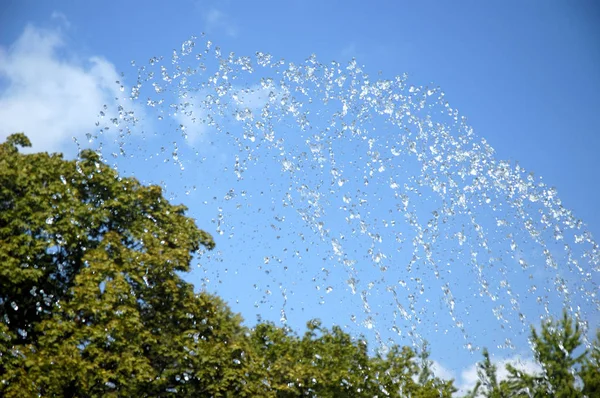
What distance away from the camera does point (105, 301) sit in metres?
24.2

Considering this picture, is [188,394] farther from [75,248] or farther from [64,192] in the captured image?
[64,192]

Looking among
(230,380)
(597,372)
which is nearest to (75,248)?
(230,380)

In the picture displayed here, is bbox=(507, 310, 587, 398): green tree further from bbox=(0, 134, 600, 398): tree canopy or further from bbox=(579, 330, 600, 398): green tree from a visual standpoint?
bbox=(0, 134, 600, 398): tree canopy

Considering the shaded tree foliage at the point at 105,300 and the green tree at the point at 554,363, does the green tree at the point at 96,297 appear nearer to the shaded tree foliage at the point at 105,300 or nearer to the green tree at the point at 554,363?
the shaded tree foliage at the point at 105,300

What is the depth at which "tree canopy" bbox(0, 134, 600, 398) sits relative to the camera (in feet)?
77.3

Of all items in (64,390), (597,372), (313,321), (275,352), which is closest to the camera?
(64,390)

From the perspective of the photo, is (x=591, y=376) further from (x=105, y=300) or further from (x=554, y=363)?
(x=105, y=300)

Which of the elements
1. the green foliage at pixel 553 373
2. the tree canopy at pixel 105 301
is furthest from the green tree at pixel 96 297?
the green foliage at pixel 553 373

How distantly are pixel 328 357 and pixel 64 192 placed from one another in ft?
47.0

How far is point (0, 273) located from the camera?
950 inches

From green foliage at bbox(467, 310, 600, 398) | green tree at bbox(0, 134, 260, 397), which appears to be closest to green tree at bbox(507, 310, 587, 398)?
green foliage at bbox(467, 310, 600, 398)

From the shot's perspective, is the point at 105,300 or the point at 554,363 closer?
the point at 105,300

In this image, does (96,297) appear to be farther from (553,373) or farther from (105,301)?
(553,373)

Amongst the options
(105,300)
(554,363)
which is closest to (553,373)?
(554,363)
